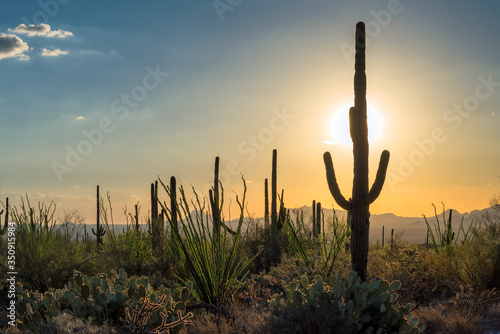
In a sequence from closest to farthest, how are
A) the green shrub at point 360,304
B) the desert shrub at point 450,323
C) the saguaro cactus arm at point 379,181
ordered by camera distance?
the green shrub at point 360,304
the desert shrub at point 450,323
the saguaro cactus arm at point 379,181

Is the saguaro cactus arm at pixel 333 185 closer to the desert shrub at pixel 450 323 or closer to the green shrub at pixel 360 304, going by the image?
the desert shrub at pixel 450 323

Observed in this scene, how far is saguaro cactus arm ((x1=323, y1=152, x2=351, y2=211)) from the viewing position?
8266 mm

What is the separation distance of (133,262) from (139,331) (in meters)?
10.8

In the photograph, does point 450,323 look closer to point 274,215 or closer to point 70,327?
point 70,327

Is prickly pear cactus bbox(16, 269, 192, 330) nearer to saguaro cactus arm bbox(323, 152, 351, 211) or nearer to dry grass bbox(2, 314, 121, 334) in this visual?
dry grass bbox(2, 314, 121, 334)

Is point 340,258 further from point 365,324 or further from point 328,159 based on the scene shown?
point 365,324

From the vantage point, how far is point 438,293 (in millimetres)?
11352

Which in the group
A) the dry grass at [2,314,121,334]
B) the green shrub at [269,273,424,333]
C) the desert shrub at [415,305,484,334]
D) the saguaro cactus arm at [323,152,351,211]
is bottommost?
the desert shrub at [415,305,484,334]

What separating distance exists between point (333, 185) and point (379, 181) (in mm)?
862

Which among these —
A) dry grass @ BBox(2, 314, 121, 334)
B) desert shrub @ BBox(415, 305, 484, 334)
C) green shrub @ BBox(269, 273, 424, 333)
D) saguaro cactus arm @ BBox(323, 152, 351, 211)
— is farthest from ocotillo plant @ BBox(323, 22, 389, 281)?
dry grass @ BBox(2, 314, 121, 334)

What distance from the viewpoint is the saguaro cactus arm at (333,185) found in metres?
8.27

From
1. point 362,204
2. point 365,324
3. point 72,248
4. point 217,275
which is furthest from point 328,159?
point 72,248

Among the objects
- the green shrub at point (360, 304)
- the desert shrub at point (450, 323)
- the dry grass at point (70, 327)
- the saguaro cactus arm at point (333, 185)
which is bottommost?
the desert shrub at point (450, 323)

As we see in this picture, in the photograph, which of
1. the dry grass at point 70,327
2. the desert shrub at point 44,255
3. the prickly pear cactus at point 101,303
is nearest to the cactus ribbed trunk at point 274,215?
the desert shrub at point 44,255
